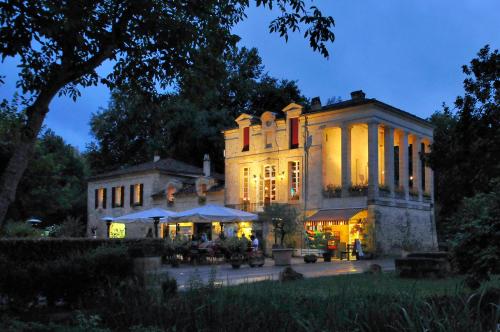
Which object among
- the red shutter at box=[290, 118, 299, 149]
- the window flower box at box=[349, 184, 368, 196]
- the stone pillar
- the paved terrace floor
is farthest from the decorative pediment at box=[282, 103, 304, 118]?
the paved terrace floor

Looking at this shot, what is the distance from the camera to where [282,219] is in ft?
109

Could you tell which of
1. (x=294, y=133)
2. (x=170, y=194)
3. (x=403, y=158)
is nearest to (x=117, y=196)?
(x=170, y=194)

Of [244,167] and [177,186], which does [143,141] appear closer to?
[177,186]

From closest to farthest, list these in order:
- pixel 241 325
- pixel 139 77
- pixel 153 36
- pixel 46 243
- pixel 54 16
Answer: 1. pixel 241 325
2. pixel 54 16
3. pixel 153 36
4. pixel 139 77
5. pixel 46 243

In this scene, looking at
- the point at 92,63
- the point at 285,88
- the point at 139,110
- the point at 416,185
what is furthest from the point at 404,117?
the point at 92,63

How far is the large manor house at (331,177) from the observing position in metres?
35.2

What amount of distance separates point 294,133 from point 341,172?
411 cm

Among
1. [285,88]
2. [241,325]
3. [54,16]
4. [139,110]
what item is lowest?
[241,325]

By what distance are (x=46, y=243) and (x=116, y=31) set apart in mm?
9358

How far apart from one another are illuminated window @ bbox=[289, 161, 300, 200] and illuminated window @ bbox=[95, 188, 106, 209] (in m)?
19.8

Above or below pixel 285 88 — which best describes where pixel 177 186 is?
below

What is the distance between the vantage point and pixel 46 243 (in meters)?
15.3

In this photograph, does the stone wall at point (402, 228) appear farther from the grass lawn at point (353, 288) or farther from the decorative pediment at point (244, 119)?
the grass lawn at point (353, 288)

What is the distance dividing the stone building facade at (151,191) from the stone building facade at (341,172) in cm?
273
